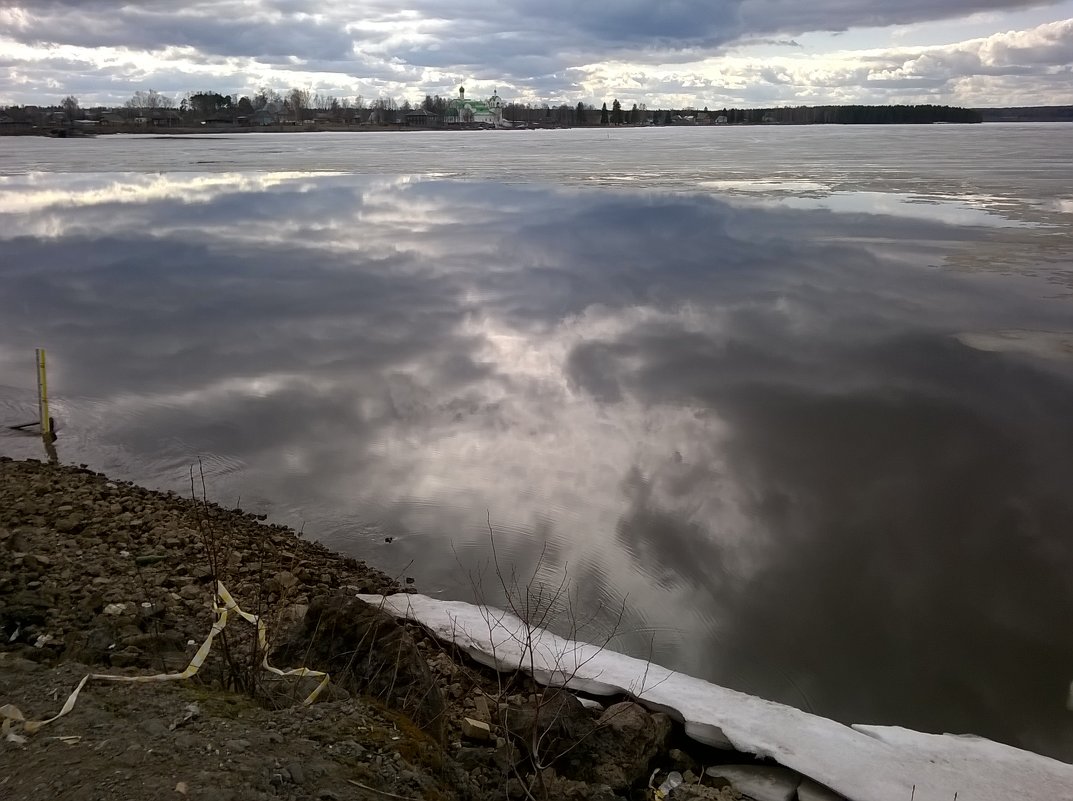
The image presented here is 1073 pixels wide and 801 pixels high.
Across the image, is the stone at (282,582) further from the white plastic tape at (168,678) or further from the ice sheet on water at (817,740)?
the ice sheet on water at (817,740)

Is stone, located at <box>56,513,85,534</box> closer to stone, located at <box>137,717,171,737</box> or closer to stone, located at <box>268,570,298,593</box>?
stone, located at <box>268,570,298,593</box>

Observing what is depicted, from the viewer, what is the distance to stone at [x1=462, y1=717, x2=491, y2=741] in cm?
398

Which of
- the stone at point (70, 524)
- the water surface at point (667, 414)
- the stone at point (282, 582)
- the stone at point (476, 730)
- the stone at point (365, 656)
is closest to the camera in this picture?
the stone at point (365, 656)

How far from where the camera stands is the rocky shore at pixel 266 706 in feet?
9.55

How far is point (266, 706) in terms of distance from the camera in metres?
3.55

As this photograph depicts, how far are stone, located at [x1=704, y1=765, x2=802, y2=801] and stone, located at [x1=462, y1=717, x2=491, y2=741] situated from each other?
1.05 meters

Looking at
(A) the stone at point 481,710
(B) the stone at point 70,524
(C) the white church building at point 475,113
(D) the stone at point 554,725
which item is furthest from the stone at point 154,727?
(C) the white church building at point 475,113

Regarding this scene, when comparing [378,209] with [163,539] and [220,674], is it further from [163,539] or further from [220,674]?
[220,674]

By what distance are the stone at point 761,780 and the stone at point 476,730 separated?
105cm

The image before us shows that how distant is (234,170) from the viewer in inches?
1442

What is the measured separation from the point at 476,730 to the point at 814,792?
157 centimetres

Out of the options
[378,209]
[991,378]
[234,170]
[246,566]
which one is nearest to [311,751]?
[246,566]

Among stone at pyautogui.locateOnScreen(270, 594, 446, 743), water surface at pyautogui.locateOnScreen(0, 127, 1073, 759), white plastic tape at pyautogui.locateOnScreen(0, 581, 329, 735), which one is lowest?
water surface at pyautogui.locateOnScreen(0, 127, 1073, 759)

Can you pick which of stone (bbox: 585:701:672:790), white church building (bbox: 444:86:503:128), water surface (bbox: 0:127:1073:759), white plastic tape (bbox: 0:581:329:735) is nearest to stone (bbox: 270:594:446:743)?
white plastic tape (bbox: 0:581:329:735)
